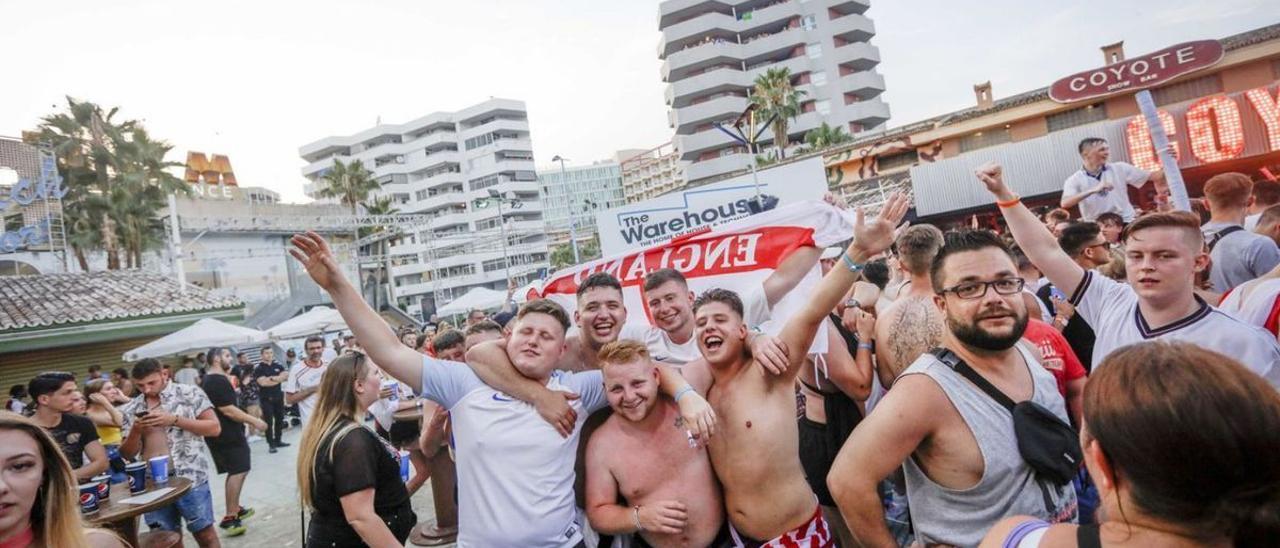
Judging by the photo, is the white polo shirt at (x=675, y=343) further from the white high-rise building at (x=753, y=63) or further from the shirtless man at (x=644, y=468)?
the white high-rise building at (x=753, y=63)

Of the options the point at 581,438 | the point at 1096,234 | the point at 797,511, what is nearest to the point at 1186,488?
the point at 797,511

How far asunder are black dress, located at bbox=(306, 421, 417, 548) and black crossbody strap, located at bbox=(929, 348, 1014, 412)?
9.30ft

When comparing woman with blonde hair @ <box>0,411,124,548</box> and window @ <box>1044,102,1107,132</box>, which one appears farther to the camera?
window @ <box>1044,102,1107,132</box>

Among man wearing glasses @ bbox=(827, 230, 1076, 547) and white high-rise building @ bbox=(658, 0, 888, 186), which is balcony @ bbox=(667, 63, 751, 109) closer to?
white high-rise building @ bbox=(658, 0, 888, 186)

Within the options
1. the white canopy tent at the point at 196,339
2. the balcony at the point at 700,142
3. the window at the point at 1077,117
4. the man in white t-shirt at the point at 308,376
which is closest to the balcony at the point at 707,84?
the balcony at the point at 700,142

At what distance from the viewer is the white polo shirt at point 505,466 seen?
9.47ft

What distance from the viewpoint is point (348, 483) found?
3.14 m

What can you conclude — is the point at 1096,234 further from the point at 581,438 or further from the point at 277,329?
the point at 277,329

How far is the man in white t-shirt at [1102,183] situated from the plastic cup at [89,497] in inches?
371

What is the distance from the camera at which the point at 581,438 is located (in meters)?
3.22

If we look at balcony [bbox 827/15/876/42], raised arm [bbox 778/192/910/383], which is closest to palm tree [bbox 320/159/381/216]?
balcony [bbox 827/15/876/42]

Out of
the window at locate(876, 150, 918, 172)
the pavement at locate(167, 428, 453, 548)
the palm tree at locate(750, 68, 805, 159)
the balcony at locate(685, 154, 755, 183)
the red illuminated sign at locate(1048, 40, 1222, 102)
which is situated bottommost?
the pavement at locate(167, 428, 453, 548)

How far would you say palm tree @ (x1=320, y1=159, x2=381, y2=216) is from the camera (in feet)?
150

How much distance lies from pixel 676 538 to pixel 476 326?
291 cm
